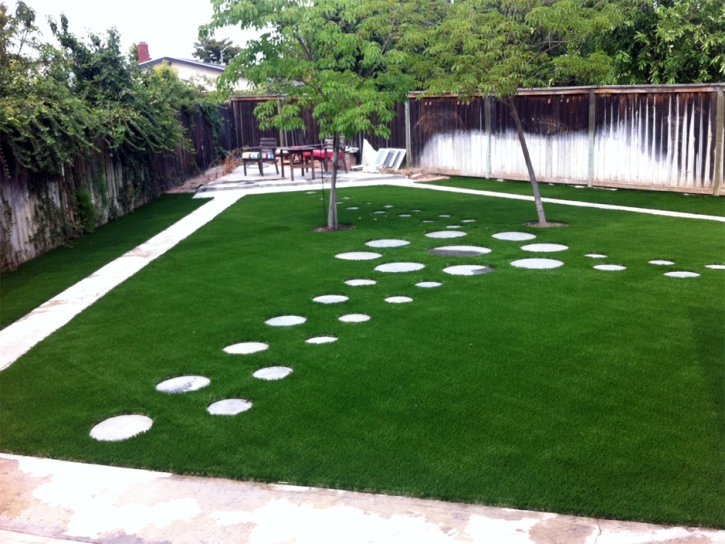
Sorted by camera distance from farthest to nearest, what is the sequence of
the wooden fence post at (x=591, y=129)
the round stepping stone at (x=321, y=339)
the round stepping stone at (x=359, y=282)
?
the wooden fence post at (x=591, y=129) < the round stepping stone at (x=359, y=282) < the round stepping stone at (x=321, y=339)

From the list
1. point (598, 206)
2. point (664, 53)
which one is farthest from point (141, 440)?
point (664, 53)

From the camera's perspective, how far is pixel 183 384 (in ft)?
16.3

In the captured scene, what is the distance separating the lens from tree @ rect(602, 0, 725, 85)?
1566cm

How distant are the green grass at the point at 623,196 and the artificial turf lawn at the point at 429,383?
12.0 ft

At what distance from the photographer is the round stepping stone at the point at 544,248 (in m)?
8.80

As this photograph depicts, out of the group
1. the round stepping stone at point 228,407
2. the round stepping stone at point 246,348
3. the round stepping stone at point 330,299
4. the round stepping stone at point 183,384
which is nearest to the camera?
the round stepping stone at point 228,407

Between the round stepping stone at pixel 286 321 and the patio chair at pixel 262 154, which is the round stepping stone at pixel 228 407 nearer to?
the round stepping stone at pixel 286 321

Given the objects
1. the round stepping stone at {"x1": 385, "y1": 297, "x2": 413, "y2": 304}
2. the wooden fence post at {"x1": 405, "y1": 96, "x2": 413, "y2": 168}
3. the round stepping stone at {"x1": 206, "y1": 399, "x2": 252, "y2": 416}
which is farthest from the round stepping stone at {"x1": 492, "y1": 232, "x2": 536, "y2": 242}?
the wooden fence post at {"x1": 405, "y1": 96, "x2": 413, "y2": 168}

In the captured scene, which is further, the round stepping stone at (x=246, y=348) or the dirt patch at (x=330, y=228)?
the dirt patch at (x=330, y=228)

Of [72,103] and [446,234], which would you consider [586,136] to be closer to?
[446,234]

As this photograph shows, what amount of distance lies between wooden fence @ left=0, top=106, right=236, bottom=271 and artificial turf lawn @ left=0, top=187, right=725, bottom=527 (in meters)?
2.30

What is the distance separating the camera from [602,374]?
479 centimetres

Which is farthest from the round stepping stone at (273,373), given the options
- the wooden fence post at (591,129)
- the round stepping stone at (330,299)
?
the wooden fence post at (591,129)

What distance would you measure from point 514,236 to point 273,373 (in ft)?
18.1
